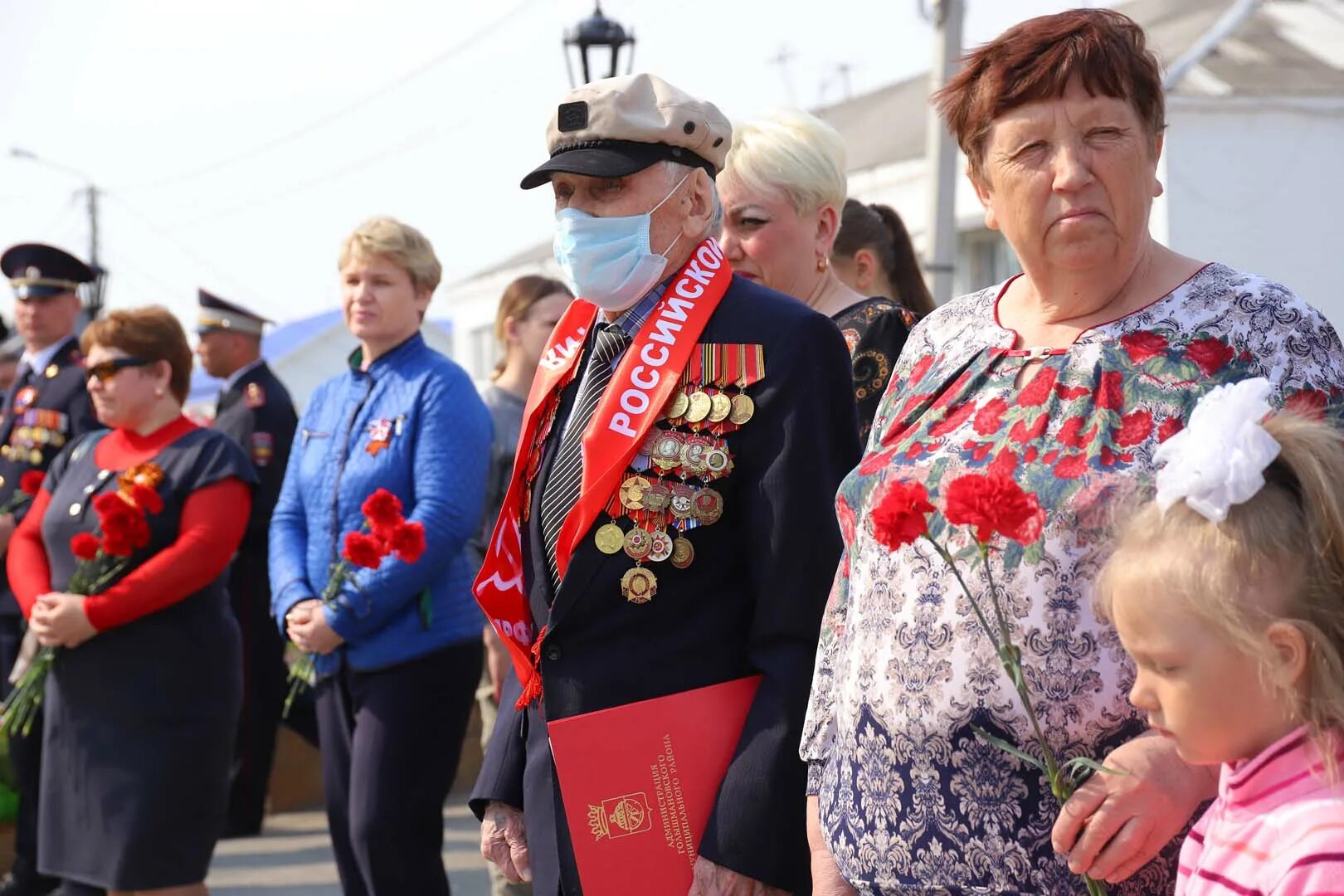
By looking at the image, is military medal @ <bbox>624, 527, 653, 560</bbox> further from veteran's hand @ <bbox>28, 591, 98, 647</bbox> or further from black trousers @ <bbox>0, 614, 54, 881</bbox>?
black trousers @ <bbox>0, 614, 54, 881</bbox>

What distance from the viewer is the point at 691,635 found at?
2.76 metres

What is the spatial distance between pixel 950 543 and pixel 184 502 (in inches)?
150

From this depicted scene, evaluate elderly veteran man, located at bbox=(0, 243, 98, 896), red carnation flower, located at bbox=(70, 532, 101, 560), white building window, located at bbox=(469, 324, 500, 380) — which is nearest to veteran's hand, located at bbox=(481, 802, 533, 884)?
red carnation flower, located at bbox=(70, 532, 101, 560)

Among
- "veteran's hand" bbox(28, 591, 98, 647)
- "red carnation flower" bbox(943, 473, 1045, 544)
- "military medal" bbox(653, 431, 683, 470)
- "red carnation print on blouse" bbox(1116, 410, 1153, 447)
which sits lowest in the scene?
"veteran's hand" bbox(28, 591, 98, 647)

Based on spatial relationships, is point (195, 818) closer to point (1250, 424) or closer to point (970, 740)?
point (970, 740)

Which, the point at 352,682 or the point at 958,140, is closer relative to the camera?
the point at 958,140

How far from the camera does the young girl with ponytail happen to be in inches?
68.6

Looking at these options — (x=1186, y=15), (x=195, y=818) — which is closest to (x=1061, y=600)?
(x=195, y=818)

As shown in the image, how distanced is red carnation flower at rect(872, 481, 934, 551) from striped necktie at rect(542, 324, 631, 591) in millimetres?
930

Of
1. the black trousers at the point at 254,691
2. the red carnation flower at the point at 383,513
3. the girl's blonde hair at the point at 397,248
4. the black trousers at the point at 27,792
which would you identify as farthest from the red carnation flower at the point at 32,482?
the red carnation flower at the point at 383,513

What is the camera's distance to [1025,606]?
2109 millimetres

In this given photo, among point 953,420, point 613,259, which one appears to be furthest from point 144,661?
point 953,420

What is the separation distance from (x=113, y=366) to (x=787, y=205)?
2.85m

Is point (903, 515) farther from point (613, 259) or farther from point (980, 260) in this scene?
point (980, 260)
